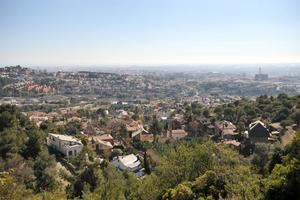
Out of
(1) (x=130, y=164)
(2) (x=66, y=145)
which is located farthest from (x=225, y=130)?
(2) (x=66, y=145)

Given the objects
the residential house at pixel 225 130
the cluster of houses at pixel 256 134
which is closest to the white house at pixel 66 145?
the cluster of houses at pixel 256 134

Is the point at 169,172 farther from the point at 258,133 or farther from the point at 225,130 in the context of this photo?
the point at 225,130

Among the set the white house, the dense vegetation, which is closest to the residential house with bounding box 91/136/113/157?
the dense vegetation

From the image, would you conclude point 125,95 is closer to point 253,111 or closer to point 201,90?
point 201,90

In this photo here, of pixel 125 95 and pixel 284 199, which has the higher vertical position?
pixel 284 199

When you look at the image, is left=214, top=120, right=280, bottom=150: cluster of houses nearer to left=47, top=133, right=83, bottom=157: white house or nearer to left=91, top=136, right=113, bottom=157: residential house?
left=91, top=136, right=113, bottom=157: residential house

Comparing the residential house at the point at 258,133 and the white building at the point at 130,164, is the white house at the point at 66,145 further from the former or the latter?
the residential house at the point at 258,133

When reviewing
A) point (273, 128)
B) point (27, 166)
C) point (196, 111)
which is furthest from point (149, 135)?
point (27, 166)

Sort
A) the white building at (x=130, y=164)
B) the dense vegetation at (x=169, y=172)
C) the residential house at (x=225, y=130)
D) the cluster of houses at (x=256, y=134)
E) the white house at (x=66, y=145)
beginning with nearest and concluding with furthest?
the dense vegetation at (x=169, y=172), the white building at (x=130, y=164), the cluster of houses at (x=256, y=134), the white house at (x=66, y=145), the residential house at (x=225, y=130)
